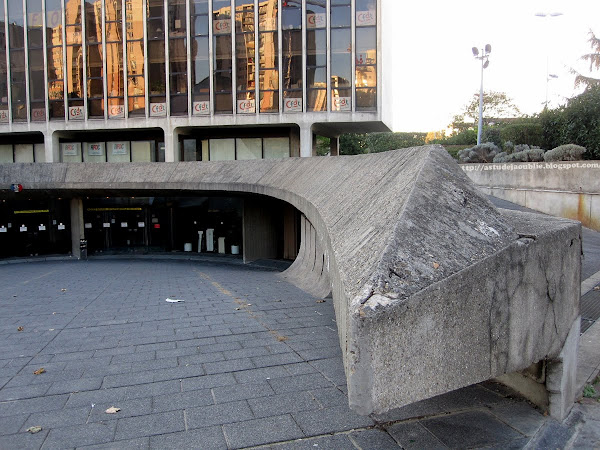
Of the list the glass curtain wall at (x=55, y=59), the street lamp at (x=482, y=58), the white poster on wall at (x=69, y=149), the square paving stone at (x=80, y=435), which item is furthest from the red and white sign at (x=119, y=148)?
the square paving stone at (x=80, y=435)

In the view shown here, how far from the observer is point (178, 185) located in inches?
773

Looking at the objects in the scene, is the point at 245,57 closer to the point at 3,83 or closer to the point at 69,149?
the point at 69,149

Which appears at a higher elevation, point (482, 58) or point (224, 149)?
point (482, 58)

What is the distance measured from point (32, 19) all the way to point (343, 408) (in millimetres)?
32687

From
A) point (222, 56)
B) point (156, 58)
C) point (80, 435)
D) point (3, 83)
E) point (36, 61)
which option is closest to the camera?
point (80, 435)

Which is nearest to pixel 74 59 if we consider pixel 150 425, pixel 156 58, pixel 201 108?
pixel 156 58

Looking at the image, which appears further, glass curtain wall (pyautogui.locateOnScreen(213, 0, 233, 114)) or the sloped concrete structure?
glass curtain wall (pyautogui.locateOnScreen(213, 0, 233, 114))

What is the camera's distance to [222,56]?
28891mm

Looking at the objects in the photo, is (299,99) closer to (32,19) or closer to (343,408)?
(32,19)

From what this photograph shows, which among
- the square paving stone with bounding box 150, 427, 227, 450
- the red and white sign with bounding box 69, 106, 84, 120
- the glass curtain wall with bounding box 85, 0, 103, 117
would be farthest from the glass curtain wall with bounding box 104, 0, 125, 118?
the square paving stone with bounding box 150, 427, 227, 450

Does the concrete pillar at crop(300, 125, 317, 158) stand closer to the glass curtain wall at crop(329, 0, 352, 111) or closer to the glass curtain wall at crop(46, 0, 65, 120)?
the glass curtain wall at crop(329, 0, 352, 111)

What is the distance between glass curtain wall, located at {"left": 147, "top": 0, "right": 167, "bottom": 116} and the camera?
2911 cm

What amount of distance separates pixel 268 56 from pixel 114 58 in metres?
8.53

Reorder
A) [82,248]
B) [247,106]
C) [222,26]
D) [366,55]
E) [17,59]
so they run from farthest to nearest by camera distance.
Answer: [17,59] → [247,106] → [222,26] → [366,55] → [82,248]
